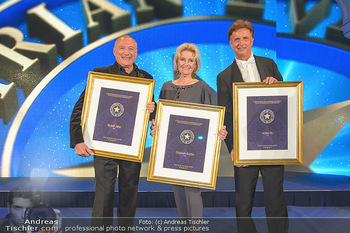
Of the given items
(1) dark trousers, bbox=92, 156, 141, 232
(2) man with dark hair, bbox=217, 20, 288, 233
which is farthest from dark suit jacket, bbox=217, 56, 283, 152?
(1) dark trousers, bbox=92, 156, 141, 232

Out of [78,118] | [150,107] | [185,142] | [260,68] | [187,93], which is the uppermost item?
[260,68]

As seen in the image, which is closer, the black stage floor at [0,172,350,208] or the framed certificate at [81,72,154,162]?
the framed certificate at [81,72,154,162]

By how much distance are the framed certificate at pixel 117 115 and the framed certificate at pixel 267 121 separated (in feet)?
2.26

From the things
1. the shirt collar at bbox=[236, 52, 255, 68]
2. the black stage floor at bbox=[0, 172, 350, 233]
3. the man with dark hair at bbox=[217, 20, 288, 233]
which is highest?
the shirt collar at bbox=[236, 52, 255, 68]

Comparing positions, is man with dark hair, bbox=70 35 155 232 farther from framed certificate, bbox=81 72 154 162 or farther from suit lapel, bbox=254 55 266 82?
suit lapel, bbox=254 55 266 82

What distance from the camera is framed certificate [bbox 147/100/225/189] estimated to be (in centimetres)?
204

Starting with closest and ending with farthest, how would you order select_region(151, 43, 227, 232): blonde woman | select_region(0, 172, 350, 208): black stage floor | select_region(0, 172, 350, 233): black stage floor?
select_region(151, 43, 227, 232): blonde woman, select_region(0, 172, 350, 233): black stage floor, select_region(0, 172, 350, 208): black stage floor

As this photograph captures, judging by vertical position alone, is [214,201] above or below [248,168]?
below

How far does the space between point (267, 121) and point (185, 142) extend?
62 centimetres

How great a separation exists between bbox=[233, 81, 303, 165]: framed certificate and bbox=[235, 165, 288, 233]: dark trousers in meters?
0.10

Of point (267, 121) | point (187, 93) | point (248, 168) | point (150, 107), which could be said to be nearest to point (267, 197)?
point (248, 168)

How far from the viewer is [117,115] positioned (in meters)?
2.11

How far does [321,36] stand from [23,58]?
15.9 feet

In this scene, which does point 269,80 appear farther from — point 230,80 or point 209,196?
point 209,196
